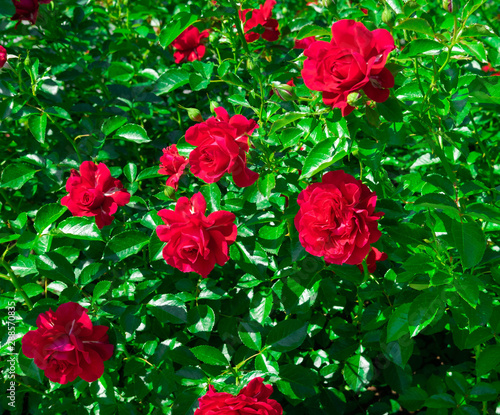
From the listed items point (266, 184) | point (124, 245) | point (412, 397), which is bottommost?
point (412, 397)

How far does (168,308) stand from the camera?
1.54 metres

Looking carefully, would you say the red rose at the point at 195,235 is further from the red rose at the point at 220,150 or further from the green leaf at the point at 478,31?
the green leaf at the point at 478,31

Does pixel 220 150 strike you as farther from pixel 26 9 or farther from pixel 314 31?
pixel 26 9

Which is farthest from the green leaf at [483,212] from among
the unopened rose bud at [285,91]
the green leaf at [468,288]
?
the unopened rose bud at [285,91]

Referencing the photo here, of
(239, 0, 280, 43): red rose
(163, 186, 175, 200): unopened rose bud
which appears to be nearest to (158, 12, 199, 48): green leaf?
(239, 0, 280, 43): red rose

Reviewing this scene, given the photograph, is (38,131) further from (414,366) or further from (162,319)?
(414,366)

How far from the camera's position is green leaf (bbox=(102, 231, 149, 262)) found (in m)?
1.52

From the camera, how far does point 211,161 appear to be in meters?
1.27

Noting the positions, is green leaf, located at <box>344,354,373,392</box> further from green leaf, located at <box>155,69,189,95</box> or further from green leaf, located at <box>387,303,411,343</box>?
green leaf, located at <box>155,69,189,95</box>

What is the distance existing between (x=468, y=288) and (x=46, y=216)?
4.13 ft

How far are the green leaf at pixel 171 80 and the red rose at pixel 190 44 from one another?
0.42 meters

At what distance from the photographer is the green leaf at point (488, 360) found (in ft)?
4.42

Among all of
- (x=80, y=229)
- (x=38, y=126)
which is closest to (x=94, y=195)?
(x=80, y=229)

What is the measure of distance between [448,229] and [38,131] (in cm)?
136
